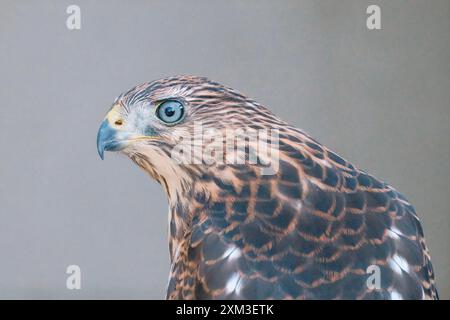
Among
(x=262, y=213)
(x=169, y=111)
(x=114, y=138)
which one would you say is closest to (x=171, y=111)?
(x=169, y=111)

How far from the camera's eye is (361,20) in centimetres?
371

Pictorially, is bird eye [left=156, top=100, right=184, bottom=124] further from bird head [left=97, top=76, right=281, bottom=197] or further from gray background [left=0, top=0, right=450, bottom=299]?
gray background [left=0, top=0, right=450, bottom=299]

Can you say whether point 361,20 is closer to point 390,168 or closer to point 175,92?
point 390,168

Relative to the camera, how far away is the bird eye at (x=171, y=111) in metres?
1.58

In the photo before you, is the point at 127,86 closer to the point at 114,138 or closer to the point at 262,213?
the point at 114,138

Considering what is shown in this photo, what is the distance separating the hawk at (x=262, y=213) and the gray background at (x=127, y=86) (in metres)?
1.99

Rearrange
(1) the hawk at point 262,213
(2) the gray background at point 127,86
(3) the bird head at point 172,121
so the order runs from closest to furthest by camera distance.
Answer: (1) the hawk at point 262,213 → (3) the bird head at point 172,121 → (2) the gray background at point 127,86

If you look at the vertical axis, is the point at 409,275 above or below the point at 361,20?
below

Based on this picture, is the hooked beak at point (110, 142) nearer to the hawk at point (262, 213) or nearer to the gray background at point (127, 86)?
the hawk at point (262, 213)

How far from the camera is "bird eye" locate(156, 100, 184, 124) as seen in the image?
158 centimetres

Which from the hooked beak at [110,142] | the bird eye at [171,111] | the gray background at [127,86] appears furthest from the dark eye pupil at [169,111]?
the gray background at [127,86]

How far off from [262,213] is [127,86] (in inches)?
87.7
